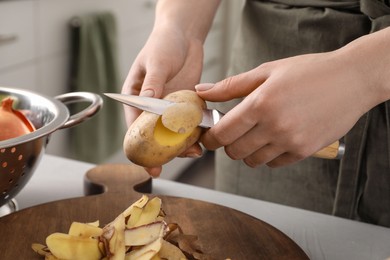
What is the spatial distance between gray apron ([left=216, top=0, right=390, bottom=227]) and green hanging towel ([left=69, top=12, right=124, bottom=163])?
96cm

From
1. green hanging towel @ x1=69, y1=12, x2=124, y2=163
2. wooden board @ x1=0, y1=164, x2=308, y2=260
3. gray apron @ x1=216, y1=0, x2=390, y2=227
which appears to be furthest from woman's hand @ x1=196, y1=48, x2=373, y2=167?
green hanging towel @ x1=69, y1=12, x2=124, y2=163

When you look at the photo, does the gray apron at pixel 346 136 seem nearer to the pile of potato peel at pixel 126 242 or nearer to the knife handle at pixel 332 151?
the knife handle at pixel 332 151

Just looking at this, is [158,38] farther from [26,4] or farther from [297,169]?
[26,4]

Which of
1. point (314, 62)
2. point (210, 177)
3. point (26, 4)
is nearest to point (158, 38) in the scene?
point (314, 62)

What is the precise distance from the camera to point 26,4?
1.86m

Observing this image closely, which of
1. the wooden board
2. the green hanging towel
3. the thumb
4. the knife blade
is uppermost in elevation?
the thumb

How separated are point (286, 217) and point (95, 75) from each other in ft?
4.42

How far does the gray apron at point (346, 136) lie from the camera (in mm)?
1076

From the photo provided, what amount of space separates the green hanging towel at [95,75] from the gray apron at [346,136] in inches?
37.9

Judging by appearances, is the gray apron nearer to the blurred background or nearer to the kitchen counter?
the kitchen counter

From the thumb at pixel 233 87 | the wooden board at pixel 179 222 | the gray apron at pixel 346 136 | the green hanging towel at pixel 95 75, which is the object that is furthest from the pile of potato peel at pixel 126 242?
the green hanging towel at pixel 95 75

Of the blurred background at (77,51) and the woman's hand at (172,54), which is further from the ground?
the woman's hand at (172,54)

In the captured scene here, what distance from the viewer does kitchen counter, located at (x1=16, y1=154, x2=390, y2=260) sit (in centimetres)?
86

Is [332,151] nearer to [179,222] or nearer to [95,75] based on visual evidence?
[179,222]
